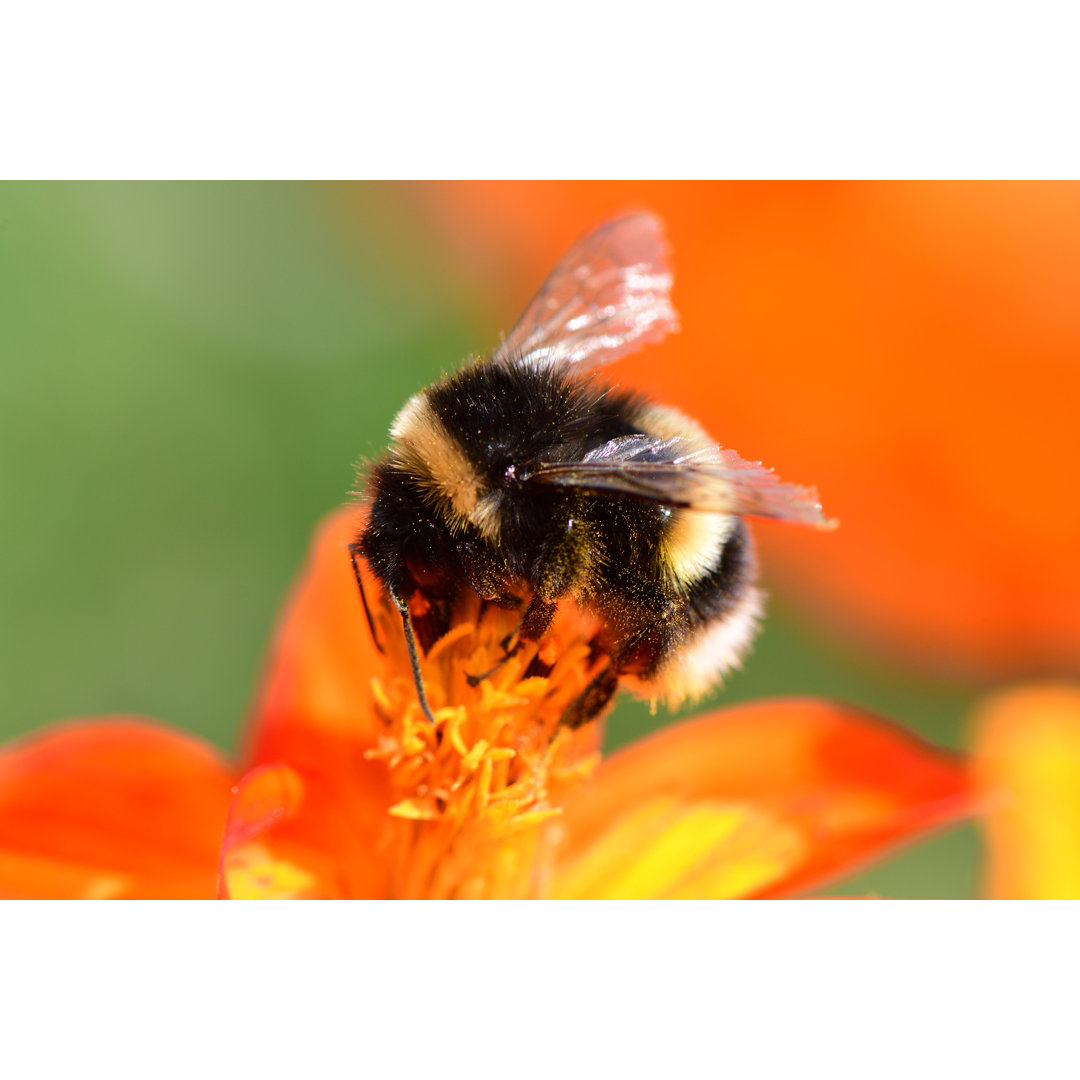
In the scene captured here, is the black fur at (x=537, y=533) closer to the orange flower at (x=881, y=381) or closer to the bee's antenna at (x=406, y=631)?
the bee's antenna at (x=406, y=631)

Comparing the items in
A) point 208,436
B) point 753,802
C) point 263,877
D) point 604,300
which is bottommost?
point 263,877

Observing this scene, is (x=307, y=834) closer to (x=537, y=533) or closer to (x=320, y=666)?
(x=320, y=666)

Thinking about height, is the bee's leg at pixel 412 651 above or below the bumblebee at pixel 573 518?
below

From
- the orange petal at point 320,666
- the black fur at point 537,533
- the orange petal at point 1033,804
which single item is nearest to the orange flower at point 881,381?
the orange petal at point 1033,804

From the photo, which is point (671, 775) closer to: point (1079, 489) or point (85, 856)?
point (85, 856)

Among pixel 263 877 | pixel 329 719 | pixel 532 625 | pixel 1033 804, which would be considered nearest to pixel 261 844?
pixel 263 877
